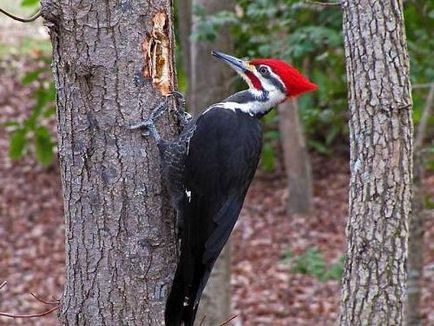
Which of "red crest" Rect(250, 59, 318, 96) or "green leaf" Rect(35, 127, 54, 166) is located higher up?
"red crest" Rect(250, 59, 318, 96)

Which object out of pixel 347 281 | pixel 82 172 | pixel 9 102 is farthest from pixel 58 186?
pixel 82 172

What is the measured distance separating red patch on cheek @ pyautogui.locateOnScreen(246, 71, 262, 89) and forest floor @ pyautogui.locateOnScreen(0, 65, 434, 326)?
3.35 m

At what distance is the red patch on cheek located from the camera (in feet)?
11.3

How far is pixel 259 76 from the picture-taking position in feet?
11.3

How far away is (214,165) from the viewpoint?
327 cm

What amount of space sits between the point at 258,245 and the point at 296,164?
3.55 feet

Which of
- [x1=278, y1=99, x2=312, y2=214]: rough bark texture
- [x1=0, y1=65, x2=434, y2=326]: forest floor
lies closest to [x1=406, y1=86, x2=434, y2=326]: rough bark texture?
[x1=0, y1=65, x2=434, y2=326]: forest floor

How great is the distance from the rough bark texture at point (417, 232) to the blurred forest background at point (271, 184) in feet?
0.39

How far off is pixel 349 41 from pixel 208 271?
46.6 inches

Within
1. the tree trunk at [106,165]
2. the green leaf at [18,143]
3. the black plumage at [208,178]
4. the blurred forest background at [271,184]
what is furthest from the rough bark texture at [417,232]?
the green leaf at [18,143]

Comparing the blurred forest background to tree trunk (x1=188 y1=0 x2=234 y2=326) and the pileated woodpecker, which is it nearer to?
tree trunk (x1=188 y1=0 x2=234 y2=326)

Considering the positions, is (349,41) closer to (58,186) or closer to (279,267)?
(279,267)

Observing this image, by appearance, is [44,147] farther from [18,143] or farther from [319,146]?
[319,146]

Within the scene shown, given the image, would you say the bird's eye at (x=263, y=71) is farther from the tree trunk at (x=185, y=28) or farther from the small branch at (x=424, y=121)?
the tree trunk at (x=185, y=28)
